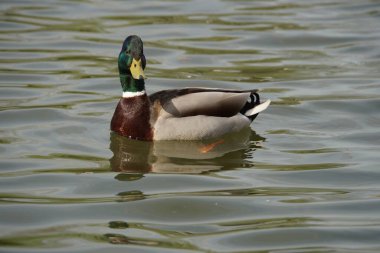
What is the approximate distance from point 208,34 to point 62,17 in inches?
91.0

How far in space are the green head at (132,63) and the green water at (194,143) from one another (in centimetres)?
52

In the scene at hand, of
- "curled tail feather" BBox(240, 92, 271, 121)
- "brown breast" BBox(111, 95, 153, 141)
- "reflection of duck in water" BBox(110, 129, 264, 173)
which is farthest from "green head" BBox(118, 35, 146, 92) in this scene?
"curled tail feather" BBox(240, 92, 271, 121)

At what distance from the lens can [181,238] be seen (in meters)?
6.76

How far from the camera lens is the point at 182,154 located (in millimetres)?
9250

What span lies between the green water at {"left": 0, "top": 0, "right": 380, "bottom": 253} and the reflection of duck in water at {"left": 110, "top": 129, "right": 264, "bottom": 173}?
2 cm

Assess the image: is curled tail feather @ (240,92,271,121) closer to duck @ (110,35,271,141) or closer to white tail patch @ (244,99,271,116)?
white tail patch @ (244,99,271,116)

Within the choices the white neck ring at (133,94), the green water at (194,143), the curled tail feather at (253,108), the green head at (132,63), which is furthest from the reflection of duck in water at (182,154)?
the green head at (132,63)

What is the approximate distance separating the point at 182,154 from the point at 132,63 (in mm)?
1059

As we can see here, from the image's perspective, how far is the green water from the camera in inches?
274

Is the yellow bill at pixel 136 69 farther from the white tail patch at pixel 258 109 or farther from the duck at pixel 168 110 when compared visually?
the white tail patch at pixel 258 109

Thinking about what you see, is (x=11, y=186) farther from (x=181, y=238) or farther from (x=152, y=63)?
(x=152, y=63)

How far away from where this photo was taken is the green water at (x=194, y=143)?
22.8 ft

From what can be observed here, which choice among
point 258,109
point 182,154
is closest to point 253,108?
point 258,109

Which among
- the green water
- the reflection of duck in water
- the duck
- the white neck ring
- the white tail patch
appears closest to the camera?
the green water
